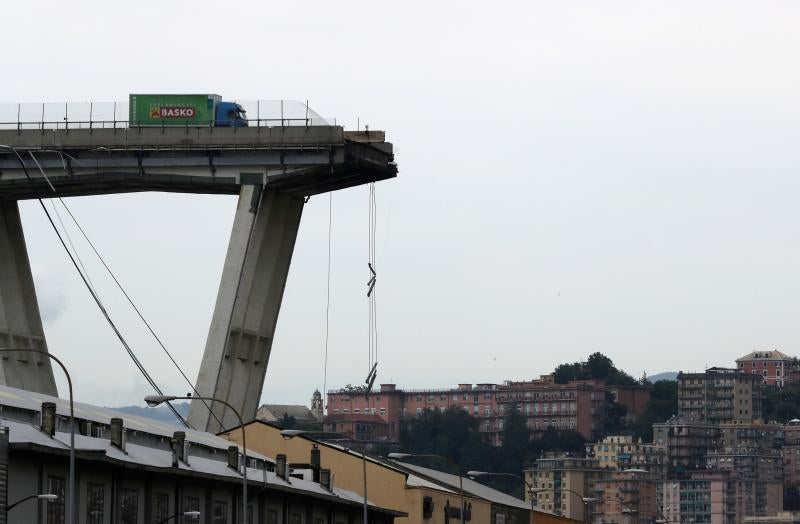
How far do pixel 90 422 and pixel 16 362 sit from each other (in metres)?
39.2

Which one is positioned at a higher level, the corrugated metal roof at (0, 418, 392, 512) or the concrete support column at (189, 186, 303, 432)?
the concrete support column at (189, 186, 303, 432)

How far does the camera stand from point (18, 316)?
119m

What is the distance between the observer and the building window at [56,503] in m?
67.4

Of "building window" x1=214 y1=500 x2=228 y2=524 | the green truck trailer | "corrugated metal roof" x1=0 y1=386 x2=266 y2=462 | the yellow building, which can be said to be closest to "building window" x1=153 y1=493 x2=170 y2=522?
"corrugated metal roof" x1=0 y1=386 x2=266 y2=462

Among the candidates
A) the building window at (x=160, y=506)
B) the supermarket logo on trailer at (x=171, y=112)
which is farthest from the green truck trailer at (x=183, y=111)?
the building window at (x=160, y=506)

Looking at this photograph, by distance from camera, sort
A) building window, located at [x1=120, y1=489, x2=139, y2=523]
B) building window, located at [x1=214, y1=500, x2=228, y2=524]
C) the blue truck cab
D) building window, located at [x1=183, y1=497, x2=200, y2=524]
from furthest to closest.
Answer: the blue truck cab, building window, located at [x1=214, y1=500, x2=228, y2=524], building window, located at [x1=183, y1=497, x2=200, y2=524], building window, located at [x1=120, y1=489, x2=139, y2=523]

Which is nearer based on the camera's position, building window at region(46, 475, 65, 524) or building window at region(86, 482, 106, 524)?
building window at region(46, 475, 65, 524)

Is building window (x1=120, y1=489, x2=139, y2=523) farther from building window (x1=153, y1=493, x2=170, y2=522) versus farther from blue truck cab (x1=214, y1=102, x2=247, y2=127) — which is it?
blue truck cab (x1=214, y1=102, x2=247, y2=127)

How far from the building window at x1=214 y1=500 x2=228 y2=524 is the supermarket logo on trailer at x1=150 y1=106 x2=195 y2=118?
41.0 metres

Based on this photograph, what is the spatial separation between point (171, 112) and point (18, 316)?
14.5m

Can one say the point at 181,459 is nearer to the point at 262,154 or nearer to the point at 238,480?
the point at 238,480

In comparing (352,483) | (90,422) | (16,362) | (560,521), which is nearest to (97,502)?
(90,422)

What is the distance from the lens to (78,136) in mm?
118625

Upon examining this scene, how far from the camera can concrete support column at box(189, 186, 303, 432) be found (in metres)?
119
